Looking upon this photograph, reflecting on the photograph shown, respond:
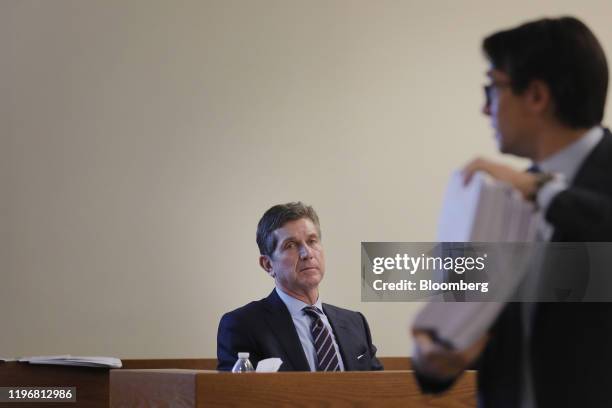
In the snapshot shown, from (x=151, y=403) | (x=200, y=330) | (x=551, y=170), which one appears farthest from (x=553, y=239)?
(x=200, y=330)

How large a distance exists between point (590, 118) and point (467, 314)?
0.24 meters

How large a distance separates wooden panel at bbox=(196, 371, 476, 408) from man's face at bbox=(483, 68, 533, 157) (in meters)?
1.74

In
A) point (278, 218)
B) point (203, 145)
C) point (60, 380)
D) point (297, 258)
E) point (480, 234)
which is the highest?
point (203, 145)

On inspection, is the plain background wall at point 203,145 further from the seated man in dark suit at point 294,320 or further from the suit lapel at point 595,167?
the suit lapel at point 595,167

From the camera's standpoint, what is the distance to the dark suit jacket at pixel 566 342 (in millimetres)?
868

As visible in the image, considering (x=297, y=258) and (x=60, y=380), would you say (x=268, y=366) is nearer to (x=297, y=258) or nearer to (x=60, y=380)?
(x=297, y=258)

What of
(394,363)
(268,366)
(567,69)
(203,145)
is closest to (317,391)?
(268,366)

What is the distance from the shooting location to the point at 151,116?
462 cm

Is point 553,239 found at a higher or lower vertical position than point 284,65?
lower

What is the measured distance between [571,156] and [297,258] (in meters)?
2.55

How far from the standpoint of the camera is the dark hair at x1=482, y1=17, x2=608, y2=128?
91 cm

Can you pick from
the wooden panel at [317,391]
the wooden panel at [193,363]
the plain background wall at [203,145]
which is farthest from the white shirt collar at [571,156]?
the plain background wall at [203,145]

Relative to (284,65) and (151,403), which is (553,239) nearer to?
(151,403)

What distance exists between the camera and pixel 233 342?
319 centimetres
